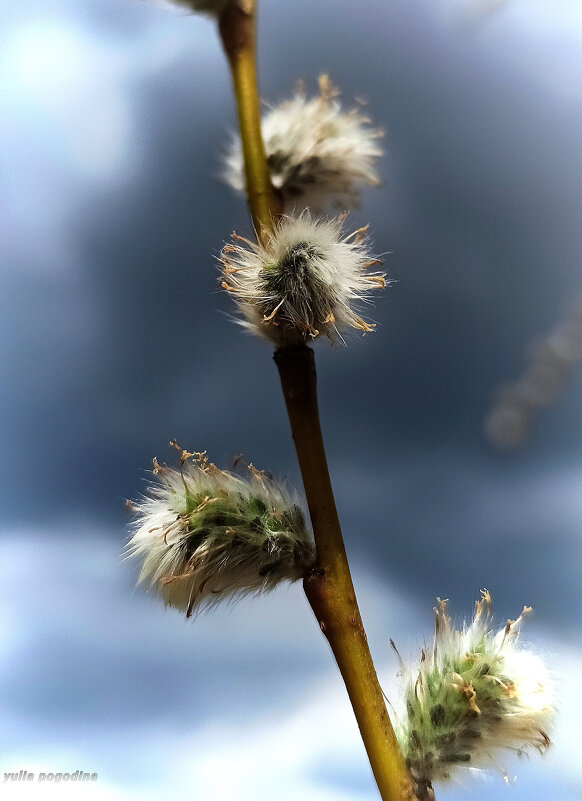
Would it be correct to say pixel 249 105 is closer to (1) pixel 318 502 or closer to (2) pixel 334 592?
(1) pixel 318 502

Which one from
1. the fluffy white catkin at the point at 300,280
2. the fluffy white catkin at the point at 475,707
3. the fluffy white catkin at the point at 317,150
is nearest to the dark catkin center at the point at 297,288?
the fluffy white catkin at the point at 300,280

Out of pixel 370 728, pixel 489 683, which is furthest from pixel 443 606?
pixel 370 728

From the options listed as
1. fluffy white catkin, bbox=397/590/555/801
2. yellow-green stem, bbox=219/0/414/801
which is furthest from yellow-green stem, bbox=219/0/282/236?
fluffy white catkin, bbox=397/590/555/801

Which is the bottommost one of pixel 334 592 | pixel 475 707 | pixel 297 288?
pixel 475 707

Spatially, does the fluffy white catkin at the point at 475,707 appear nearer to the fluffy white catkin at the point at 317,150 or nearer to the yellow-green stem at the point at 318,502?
the yellow-green stem at the point at 318,502

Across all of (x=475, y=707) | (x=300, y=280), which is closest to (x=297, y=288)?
(x=300, y=280)

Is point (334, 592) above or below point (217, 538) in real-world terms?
below

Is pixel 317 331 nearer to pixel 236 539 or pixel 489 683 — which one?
pixel 236 539
